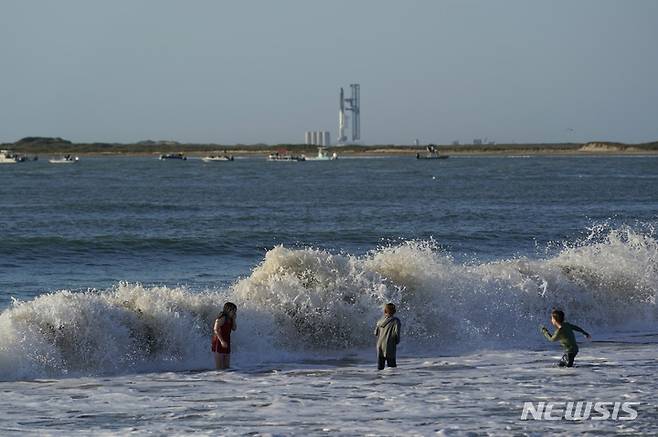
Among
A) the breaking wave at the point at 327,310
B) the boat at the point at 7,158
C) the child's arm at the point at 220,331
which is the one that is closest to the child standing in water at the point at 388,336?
the child's arm at the point at 220,331

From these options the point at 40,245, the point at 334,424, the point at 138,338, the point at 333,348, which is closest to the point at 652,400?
the point at 334,424

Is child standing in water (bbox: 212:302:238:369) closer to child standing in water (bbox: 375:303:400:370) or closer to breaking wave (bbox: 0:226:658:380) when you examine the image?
breaking wave (bbox: 0:226:658:380)

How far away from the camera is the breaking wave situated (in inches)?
720

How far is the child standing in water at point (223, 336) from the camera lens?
1756cm

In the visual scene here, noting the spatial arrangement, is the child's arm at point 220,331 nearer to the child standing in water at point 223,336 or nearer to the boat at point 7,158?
the child standing in water at point 223,336

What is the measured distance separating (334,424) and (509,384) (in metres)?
3.48

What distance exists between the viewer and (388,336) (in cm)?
1714

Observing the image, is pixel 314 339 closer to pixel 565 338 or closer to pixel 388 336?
pixel 388 336

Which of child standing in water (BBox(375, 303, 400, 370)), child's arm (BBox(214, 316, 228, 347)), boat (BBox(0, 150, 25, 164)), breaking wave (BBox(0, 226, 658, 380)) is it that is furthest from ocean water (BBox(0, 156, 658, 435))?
boat (BBox(0, 150, 25, 164))

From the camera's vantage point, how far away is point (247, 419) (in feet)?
44.8

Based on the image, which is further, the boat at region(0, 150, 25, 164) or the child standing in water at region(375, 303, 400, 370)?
the boat at region(0, 150, 25, 164)

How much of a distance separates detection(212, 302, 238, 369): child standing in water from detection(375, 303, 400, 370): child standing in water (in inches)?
92.9

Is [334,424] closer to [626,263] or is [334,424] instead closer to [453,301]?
[453,301]

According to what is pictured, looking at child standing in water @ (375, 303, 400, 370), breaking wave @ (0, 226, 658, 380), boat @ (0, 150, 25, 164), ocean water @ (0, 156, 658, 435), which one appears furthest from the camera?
boat @ (0, 150, 25, 164)
